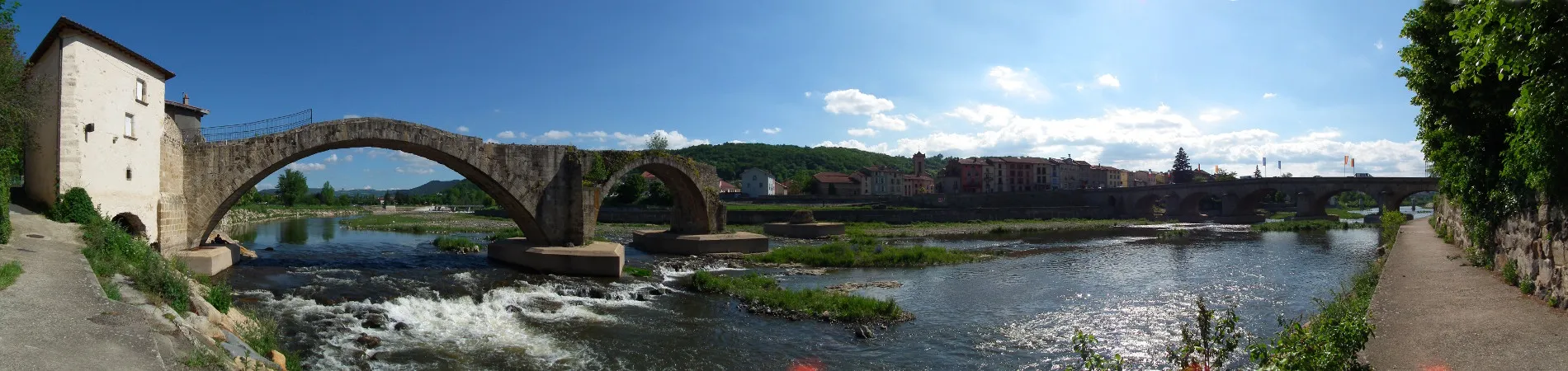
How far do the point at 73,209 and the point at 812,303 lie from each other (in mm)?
16571

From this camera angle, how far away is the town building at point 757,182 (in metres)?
125

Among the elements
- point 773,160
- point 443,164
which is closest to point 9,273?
point 443,164

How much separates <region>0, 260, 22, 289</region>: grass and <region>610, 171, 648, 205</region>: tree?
217ft

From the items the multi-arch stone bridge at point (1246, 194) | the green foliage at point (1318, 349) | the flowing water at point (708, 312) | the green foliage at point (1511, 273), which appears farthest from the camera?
the multi-arch stone bridge at point (1246, 194)

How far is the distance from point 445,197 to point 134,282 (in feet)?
574

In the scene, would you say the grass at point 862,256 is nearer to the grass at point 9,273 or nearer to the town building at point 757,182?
the grass at point 9,273

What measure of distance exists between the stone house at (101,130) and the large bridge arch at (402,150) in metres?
0.83

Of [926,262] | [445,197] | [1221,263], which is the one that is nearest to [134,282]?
[926,262]

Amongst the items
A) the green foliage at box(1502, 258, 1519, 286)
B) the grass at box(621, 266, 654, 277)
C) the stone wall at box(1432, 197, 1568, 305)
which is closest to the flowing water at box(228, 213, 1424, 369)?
the grass at box(621, 266, 654, 277)

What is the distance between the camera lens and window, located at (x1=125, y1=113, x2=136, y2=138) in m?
18.1

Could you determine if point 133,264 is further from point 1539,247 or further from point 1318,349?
point 1539,247

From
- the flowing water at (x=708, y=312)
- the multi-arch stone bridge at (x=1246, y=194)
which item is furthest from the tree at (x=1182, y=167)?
the flowing water at (x=708, y=312)

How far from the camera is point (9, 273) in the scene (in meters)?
9.01

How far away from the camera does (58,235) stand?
1403 centimetres
